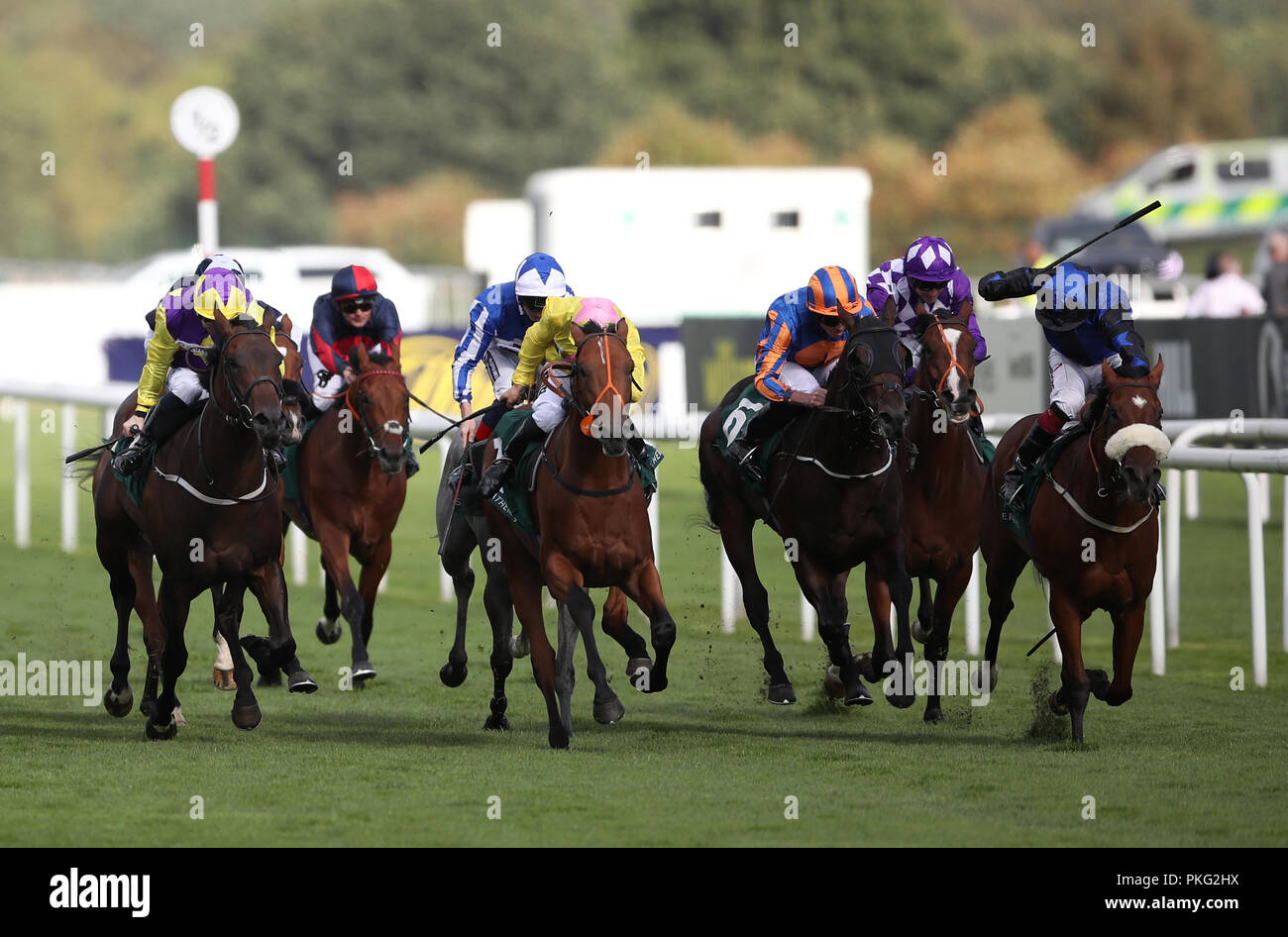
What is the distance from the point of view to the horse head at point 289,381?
24.2 feet

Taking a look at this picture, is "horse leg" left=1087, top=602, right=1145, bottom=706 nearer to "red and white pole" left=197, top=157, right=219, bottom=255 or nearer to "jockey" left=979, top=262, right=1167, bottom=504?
"jockey" left=979, top=262, right=1167, bottom=504

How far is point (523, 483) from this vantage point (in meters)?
7.70

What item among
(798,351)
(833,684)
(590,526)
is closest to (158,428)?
(590,526)

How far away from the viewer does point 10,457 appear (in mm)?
21375

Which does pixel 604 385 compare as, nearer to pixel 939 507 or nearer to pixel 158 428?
pixel 939 507

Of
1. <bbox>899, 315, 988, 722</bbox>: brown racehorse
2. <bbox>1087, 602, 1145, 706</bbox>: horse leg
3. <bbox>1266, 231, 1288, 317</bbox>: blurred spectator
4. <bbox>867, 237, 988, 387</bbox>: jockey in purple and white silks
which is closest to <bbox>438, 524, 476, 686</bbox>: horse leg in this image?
<bbox>899, 315, 988, 722</bbox>: brown racehorse

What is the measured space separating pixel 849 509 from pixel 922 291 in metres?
0.99

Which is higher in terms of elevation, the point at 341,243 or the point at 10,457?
the point at 341,243

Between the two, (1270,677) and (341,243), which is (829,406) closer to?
(1270,677)

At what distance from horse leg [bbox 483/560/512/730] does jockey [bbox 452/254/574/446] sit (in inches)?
24.5

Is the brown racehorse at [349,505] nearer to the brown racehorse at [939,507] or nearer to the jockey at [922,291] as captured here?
the jockey at [922,291]
